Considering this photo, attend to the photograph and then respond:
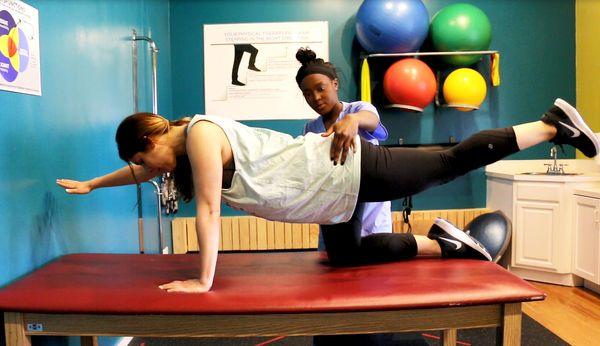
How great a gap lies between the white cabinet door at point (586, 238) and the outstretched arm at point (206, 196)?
2.62 meters

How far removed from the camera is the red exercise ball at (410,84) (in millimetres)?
3338

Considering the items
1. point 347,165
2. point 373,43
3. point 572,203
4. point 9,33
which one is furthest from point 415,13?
→ point 9,33

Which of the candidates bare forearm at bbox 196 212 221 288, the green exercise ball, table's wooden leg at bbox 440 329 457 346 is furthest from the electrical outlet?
the green exercise ball

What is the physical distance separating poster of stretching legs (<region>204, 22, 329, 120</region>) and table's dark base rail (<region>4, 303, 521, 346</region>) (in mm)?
2569

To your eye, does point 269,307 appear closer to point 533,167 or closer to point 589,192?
point 589,192

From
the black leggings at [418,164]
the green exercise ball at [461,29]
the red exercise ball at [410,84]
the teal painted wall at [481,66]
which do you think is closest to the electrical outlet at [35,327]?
the black leggings at [418,164]

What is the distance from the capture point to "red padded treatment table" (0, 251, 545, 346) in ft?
4.37

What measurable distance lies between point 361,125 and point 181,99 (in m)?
2.49

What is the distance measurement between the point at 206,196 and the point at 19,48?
80 centimetres

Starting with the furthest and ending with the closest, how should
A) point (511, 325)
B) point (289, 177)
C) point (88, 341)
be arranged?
1. point (88, 341)
2. point (289, 177)
3. point (511, 325)

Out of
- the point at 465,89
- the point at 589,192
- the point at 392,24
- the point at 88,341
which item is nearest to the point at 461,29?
the point at 465,89

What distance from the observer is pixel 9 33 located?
1.48 meters

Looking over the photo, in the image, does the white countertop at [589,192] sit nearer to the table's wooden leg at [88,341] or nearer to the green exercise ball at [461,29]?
the green exercise ball at [461,29]

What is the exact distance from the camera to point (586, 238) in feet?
10.2
